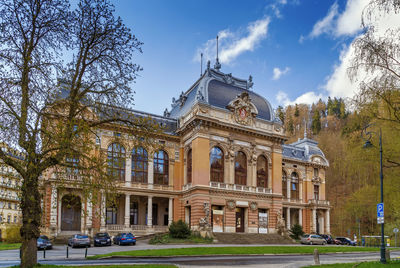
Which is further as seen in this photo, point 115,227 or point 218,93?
point 218,93

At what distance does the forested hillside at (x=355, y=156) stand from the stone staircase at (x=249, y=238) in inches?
398

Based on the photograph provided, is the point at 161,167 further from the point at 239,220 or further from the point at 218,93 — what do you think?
the point at 218,93

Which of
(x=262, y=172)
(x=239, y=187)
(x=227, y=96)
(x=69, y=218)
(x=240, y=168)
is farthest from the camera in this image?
(x=262, y=172)

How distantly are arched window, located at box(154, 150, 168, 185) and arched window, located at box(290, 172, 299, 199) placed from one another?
73.8 ft

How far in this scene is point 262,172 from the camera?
48844mm

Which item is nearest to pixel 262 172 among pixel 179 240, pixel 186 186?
pixel 186 186

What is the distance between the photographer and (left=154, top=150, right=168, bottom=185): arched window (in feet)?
152

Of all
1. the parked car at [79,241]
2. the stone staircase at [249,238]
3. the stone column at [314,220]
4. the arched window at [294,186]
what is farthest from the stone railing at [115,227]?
the stone column at [314,220]

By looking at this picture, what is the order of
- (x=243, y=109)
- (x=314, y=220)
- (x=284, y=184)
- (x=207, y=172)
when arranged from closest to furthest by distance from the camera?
(x=207, y=172) < (x=243, y=109) < (x=284, y=184) < (x=314, y=220)

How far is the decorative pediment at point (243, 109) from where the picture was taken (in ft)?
152

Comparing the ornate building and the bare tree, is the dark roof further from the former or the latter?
the bare tree

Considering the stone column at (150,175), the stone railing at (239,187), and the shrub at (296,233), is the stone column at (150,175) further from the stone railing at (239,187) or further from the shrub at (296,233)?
the shrub at (296,233)

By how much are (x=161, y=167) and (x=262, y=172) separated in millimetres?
13184

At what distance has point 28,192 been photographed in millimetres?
14945
